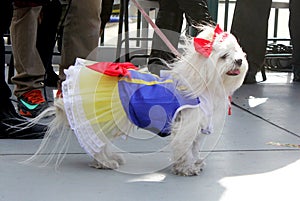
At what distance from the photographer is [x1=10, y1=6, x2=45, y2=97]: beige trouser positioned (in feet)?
13.9

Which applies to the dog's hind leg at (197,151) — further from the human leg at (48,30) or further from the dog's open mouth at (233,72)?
the human leg at (48,30)

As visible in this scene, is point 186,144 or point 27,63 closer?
point 186,144

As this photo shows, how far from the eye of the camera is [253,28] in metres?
6.27

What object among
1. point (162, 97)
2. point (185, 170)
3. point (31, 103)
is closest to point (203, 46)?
point (162, 97)

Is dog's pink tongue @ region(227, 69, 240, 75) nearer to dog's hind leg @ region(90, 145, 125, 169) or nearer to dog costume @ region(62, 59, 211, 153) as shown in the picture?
dog costume @ region(62, 59, 211, 153)

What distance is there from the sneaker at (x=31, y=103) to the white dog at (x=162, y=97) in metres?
1.13

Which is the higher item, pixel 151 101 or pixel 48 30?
pixel 48 30

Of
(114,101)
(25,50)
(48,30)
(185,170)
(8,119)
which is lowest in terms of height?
(185,170)

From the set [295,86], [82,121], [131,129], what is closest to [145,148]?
[131,129]

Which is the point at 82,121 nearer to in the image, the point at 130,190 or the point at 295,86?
the point at 130,190

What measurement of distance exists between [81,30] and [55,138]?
103 centimetres

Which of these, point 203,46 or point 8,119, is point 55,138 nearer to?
point 8,119

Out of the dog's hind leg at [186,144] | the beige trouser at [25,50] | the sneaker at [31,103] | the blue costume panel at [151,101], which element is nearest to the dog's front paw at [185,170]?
the dog's hind leg at [186,144]

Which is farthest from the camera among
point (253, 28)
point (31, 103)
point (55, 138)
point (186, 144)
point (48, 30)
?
point (253, 28)
